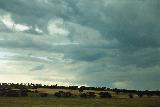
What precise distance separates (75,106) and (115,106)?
56.1ft

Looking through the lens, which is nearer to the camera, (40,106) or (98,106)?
(40,106)

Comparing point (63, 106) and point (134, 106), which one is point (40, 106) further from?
point (134, 106)

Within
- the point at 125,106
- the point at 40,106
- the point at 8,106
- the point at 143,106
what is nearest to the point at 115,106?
the point at 125,106

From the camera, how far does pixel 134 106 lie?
152 meters

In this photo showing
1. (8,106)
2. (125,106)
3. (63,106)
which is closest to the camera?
(8,106)

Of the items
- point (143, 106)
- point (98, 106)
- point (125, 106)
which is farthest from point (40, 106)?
point (143, 106)

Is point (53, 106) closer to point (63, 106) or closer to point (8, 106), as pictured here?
point (63, 106)

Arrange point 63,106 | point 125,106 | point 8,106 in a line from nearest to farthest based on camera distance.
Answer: point 8,106
point 63,106
point 125,106

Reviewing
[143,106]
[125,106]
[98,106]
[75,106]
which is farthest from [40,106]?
[143,106]

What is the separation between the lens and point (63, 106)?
13538cm

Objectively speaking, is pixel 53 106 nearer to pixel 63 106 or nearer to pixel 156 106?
pixel 63 106

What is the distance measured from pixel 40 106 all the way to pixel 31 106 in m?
3.71

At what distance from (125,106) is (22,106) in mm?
43375

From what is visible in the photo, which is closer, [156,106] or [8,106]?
[8,106]
